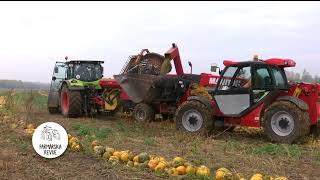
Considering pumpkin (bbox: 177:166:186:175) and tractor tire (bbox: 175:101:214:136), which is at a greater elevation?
tractor tire (bbox: 175:101:214:136)

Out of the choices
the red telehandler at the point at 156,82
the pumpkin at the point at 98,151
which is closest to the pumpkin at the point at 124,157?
the pumpkin at the point at 98,151

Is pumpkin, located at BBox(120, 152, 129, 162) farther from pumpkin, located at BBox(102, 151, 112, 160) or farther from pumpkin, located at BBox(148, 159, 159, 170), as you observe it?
pumpkin, located at BBox(148, 159, 159, 170)

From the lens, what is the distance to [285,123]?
1057 cm

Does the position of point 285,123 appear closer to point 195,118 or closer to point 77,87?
point 195,118

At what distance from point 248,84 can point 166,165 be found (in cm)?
484

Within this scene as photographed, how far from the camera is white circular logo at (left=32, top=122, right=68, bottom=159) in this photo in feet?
25.0

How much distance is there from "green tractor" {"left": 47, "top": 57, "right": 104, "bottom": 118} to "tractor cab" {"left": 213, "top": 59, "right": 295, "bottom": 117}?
244 inches

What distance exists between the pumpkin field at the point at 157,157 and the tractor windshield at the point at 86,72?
4.76 metres

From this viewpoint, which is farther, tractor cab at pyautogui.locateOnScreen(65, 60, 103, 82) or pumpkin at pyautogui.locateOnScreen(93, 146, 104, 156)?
tractor cab at pyautogui.locateOnScreen(65, 60, 103, 82)

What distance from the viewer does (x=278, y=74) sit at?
11.2 meters

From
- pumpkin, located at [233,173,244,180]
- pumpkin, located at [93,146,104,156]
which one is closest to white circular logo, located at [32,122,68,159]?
pumpkin, located at [93,146,104,156]

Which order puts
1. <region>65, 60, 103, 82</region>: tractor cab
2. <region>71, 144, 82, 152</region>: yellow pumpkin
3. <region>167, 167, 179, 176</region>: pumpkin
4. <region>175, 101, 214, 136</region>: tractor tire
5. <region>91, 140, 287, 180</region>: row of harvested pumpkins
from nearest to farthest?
<region>91, 140, 287, 180</region>: row of harvested pumpkins, <region>167, 167, 179, 176</region>: pumpkin, <region>71, 144, 82, 152</region>: yellow pumpkin, <region>175, 101, 214, 136</region>: tractor tire, <region>65, 60, 103, 82</region>: tractor cab

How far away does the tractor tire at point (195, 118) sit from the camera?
38.0 ft

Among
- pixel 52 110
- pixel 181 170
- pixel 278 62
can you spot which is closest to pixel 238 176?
pixel 181 170
